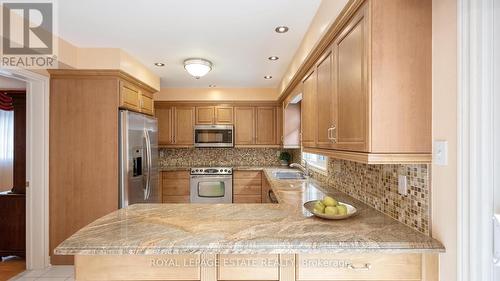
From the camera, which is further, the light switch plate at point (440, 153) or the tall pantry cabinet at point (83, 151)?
the tall pantry cabinet at point (83, 151)

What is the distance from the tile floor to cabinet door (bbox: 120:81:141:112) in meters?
1.88

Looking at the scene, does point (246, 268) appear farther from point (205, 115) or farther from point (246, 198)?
point (205, 115)

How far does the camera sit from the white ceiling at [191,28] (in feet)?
6.34

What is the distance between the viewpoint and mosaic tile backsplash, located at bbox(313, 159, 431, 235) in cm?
128

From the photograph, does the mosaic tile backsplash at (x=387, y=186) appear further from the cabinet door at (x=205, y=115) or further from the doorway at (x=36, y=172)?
the doorway at (x=36, y=172)

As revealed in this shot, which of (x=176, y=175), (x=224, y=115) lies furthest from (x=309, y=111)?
(x=176, y=175)

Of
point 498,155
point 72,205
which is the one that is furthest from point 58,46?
point 498,155

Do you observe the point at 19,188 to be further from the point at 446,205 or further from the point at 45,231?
the point at 446,205

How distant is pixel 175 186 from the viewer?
4582 millimetres

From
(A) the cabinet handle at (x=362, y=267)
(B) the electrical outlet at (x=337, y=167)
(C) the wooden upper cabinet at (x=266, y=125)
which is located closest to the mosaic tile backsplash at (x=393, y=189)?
(B) the electrical outlet at (x=337, y=167)

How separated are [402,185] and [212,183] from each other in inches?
138

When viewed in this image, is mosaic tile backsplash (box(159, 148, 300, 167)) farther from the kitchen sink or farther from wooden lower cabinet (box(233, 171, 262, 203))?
the kitchen sink

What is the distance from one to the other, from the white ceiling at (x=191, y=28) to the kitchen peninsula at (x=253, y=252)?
1628 mm

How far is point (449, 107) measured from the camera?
111 centimetres
